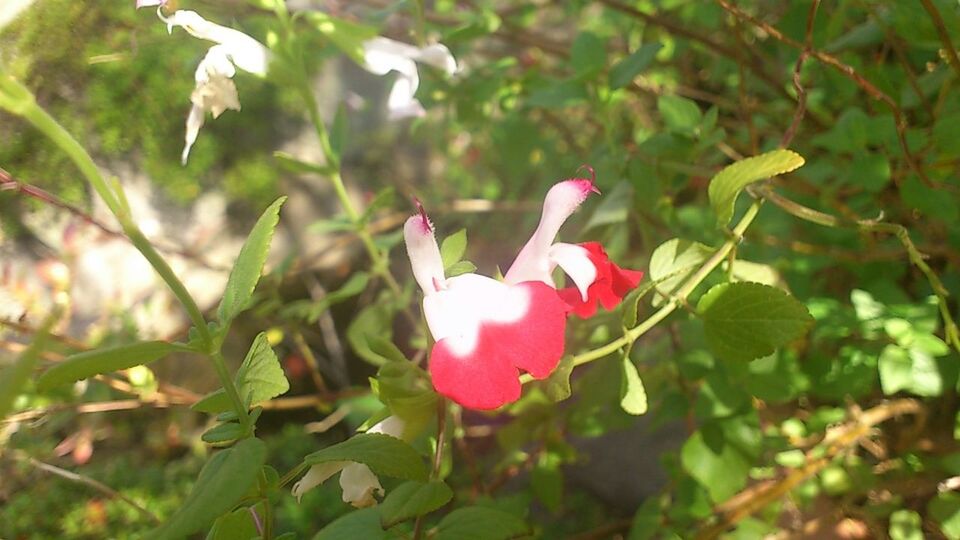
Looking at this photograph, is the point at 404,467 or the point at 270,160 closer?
the point at 404,467

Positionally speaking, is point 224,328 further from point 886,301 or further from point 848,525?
point 848,525

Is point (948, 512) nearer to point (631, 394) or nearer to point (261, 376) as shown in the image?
point (631, 394)

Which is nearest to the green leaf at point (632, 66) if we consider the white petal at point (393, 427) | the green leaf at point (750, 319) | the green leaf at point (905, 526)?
the green leaf at point (750, 319)

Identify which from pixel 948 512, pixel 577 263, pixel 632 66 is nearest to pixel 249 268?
pixel 577 263

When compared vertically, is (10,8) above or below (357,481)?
above

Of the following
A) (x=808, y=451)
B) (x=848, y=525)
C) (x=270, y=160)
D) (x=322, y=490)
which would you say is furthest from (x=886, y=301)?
(x=270, y=160)

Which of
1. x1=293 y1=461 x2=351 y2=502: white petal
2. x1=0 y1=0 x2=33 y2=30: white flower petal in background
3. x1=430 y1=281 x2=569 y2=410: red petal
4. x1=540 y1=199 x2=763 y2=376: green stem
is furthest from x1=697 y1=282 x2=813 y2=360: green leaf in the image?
x1=0 y1=0 x2=33 y2=30: white flower petal in background
